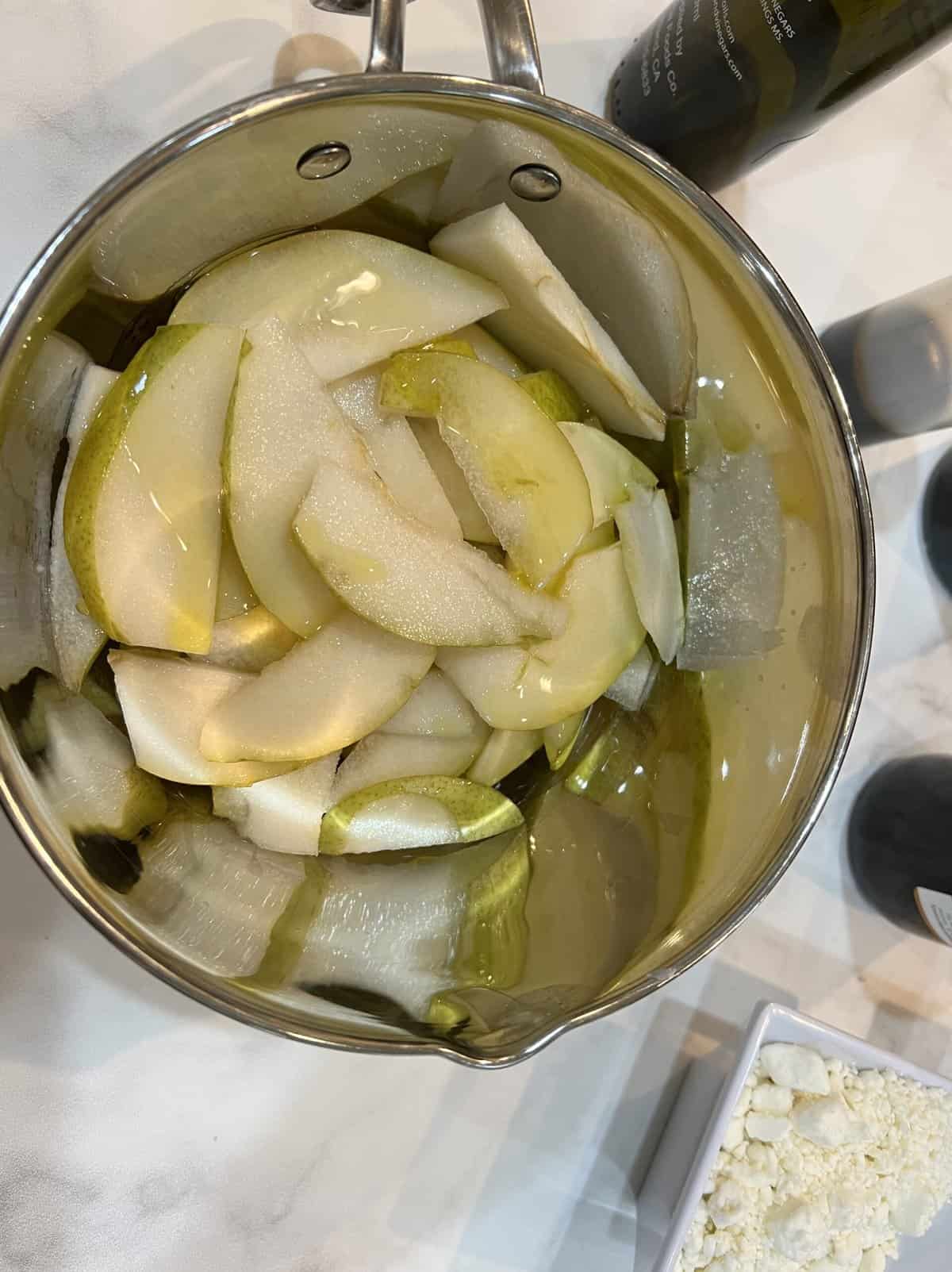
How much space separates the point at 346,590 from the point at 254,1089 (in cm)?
40

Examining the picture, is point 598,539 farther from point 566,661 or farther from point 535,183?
point 535,183

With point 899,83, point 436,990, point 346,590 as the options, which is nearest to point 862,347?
point 899,83

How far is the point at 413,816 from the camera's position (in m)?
0.59

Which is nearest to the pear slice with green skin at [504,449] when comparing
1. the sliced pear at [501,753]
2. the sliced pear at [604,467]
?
the sliced pear at [604,467]

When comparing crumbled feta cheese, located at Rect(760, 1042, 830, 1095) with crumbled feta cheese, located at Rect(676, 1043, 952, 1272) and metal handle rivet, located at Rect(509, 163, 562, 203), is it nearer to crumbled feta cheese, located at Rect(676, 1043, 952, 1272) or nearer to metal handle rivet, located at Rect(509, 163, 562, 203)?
crumbled feta cheese, located at Rect(676, 1043, 952, 1272)

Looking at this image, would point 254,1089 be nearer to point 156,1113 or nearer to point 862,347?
point 156,1113

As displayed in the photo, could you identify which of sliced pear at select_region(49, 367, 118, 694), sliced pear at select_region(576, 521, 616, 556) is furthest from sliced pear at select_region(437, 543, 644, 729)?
sliced pear at select_region(49, 367, 118, 694)

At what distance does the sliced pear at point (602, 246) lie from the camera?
0.51 metres

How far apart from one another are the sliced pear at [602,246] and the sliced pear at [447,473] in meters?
0.12

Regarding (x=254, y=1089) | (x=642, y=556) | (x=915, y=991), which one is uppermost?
(x=642, y=556)

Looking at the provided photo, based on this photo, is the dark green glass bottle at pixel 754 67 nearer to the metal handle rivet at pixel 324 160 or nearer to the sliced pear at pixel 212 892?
the metal handle rivet at pixel 324 160

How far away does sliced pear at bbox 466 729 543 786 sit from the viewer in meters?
0.62

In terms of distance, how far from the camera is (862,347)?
756mm

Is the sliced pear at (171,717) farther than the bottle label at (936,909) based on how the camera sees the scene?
No
